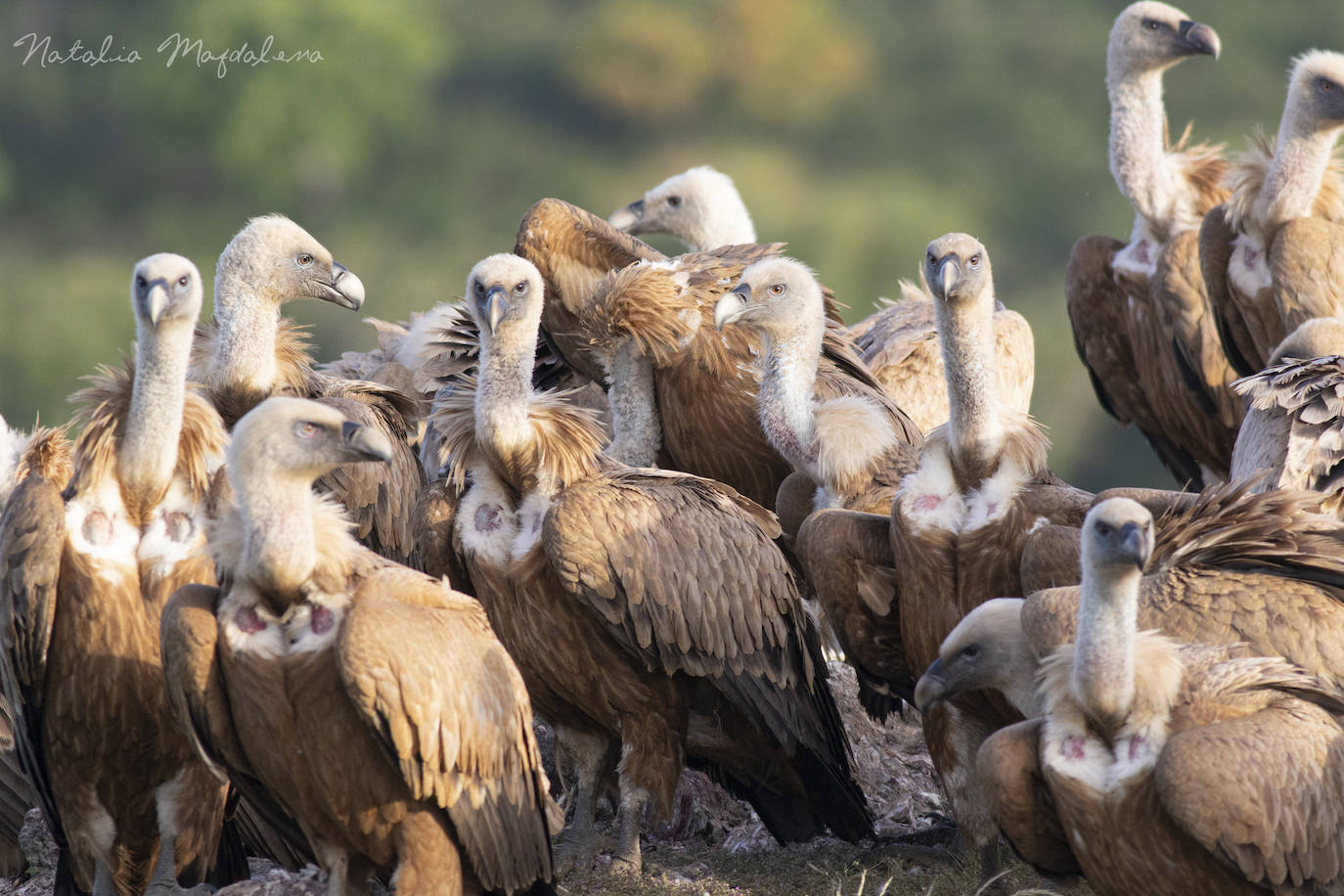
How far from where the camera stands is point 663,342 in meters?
6.46

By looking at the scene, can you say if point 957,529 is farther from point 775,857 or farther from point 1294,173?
point 1294,173

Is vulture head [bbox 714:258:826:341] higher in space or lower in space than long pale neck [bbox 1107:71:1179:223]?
lower

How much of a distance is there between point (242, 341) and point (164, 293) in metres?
0.75

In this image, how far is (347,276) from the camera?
20.3ft

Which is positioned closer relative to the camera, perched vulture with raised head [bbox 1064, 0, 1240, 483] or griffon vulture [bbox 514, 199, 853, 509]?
griffon vulture [bbox 514, 199, 853, 509]

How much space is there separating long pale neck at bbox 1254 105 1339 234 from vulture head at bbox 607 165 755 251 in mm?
2384

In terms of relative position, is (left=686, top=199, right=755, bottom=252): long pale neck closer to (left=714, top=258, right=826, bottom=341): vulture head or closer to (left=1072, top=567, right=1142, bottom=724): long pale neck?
(left=714, top=258, right=826, bottom=341): vulture head

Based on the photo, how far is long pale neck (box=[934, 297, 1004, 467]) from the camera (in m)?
5.45

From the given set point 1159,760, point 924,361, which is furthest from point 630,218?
point 1159,760

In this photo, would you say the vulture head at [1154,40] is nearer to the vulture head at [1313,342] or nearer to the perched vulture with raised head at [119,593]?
the vulture head at [1313,342]

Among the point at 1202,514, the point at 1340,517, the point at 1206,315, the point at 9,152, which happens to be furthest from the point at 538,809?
the point at 9,152

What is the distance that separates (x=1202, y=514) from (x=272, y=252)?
3.01m

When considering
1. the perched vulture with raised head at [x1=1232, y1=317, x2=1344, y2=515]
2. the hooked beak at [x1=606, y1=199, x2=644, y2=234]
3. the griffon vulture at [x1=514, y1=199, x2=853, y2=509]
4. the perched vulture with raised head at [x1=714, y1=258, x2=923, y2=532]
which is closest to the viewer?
the perched vulture with raised head at [x1=1232, y1=317, x2=1344, y2=515]

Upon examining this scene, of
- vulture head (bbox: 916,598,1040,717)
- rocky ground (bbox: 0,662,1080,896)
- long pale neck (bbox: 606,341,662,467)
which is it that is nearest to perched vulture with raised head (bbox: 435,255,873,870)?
rocky ground (bbox: 0,662,1080,896)
